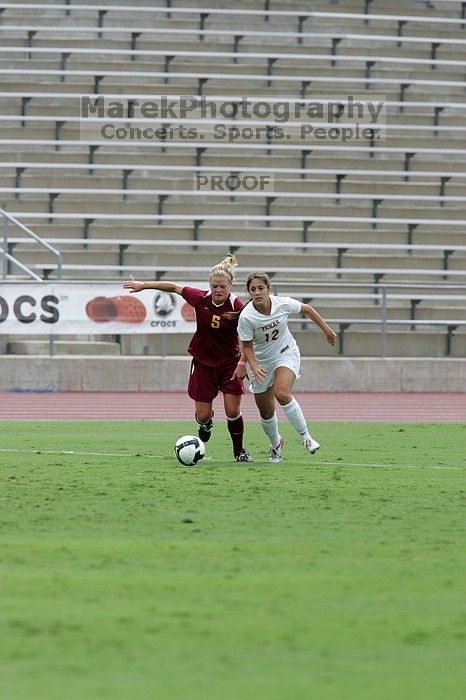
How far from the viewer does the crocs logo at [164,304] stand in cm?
2222

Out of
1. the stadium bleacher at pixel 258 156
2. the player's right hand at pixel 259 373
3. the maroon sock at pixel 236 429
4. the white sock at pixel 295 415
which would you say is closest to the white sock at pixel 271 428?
the white sock at pixel 295 415

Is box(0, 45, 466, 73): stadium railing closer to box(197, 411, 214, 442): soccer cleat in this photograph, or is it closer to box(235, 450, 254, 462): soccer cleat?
box(197, 411, 214, 442): soccer cleat

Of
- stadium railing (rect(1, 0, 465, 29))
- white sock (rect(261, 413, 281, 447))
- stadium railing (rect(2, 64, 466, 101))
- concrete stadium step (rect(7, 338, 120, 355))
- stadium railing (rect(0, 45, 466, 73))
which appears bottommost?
concrete stadium step (rect(7, 338, 120, 355))

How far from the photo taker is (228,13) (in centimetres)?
3266

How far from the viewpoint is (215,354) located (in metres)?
11.5

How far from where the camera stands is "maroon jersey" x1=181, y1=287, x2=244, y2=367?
37.2 ft

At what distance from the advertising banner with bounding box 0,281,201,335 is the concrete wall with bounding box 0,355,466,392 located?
58 centimetres

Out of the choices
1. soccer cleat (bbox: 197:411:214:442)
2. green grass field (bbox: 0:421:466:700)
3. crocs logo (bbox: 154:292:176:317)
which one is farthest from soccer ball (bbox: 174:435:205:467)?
crocs logo (bbox: 154:292:176:317)

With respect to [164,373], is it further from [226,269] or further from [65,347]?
[226,269]

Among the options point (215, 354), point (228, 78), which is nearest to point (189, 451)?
point (215, 354)

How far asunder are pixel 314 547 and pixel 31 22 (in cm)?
2744

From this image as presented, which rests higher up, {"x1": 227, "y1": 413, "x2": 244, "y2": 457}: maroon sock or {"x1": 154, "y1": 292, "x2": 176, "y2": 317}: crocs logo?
{"x1": 154, "y1": 292, "x2": 176, "y2": 317}: crocs logo

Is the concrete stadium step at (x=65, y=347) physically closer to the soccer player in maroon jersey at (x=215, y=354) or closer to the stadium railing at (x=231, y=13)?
the stadium railing at (x=231, y=13)

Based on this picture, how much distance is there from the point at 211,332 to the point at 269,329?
69cm
